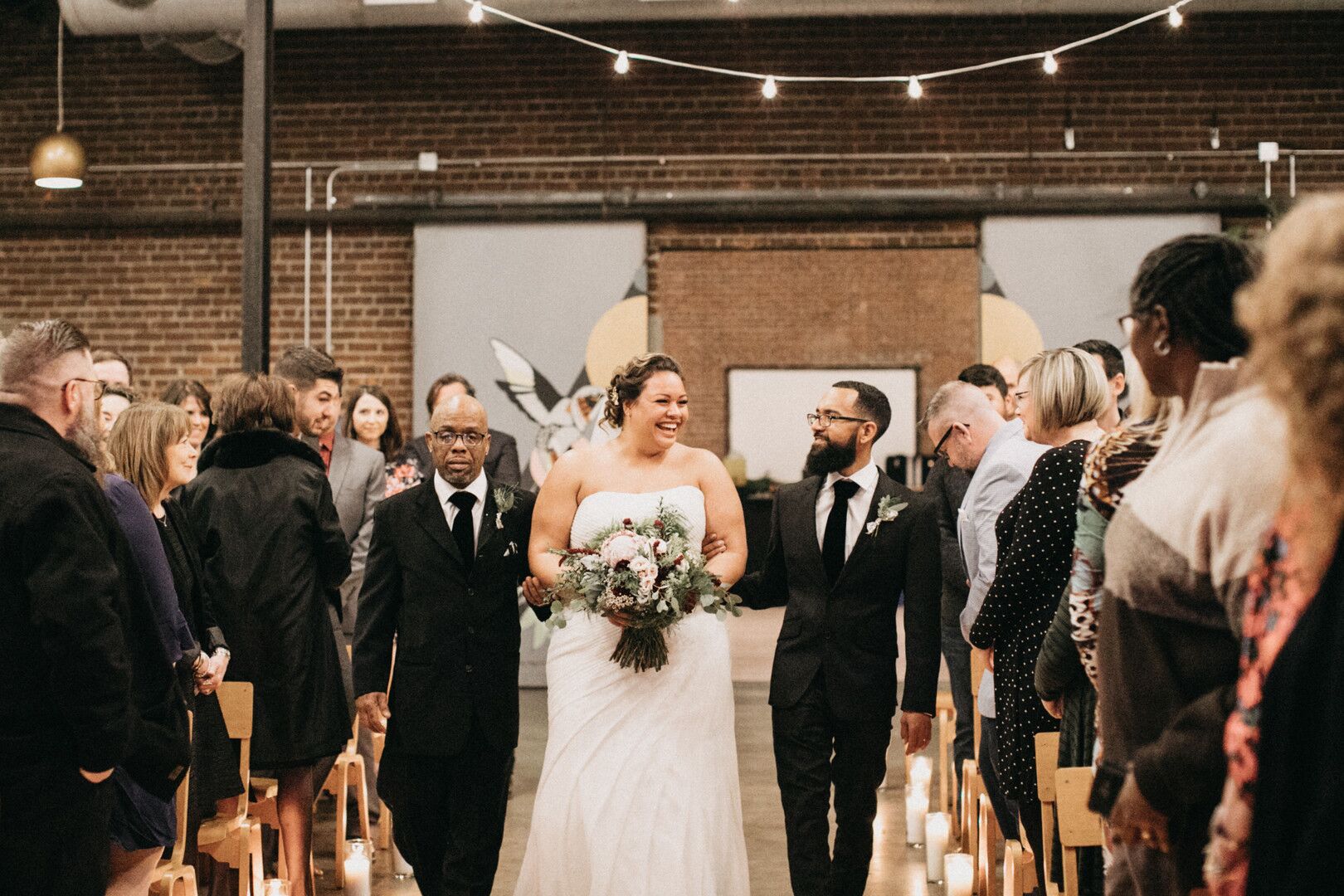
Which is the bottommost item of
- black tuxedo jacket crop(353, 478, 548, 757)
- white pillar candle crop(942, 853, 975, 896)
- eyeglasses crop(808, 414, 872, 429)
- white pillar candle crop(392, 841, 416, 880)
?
white pillar candle crop(392, 841, 416, 880)

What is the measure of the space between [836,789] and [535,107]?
697 centimetres

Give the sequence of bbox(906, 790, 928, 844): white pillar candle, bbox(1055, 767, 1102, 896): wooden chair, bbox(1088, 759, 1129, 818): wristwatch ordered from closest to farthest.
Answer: bbox(1088, 759, 1129, 818): wristwatch < bbox(1055, 767, 1102, 896): wooden chair < bbox(906, 790, 928, 844): white pillar candle

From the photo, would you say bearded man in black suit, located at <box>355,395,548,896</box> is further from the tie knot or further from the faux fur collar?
the tie knot

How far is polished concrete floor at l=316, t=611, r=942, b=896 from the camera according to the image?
4992mm

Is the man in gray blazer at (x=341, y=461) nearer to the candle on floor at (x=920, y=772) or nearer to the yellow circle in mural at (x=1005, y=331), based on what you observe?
the candle on floor at (x=920, y=772)

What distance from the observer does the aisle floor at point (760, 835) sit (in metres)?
4.98

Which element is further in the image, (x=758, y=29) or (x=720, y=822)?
(x=758, y=29)

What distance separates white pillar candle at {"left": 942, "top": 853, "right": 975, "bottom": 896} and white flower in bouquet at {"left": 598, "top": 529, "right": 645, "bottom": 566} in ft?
5.08

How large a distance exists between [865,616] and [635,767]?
0.90 metres

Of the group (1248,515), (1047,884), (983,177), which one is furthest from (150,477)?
(983,177)

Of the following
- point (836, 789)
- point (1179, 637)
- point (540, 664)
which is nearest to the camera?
point (1179, 637)

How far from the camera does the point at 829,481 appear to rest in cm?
430

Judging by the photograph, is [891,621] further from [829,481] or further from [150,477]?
[150,477]

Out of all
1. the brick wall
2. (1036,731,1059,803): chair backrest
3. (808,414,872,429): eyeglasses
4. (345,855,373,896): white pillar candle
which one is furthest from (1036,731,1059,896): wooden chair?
the brick wall
